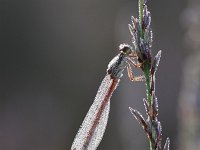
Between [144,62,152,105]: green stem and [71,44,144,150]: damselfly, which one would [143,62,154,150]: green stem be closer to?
[144,62,152,105]: green stem

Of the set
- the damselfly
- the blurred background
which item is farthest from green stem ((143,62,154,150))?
the blurred background

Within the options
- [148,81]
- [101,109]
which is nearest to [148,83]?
[148,81]

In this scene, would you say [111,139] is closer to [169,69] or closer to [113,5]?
[169,69]

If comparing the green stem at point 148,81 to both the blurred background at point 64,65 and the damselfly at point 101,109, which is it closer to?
the damselfly at point 101,109

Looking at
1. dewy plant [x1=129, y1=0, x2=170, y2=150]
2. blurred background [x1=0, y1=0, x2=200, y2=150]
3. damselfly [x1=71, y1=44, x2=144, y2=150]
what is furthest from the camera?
blurred background [x1=0, y1=0, x2=200, y2=150]

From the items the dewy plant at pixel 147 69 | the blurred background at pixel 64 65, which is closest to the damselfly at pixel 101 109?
the dewy plant at pixel 147 69

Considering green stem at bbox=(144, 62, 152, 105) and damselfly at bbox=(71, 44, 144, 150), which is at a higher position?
green stem at bbox=(144, 62, 152, 105)

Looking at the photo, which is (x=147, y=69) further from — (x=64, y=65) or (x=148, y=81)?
(x=64, y=65)
